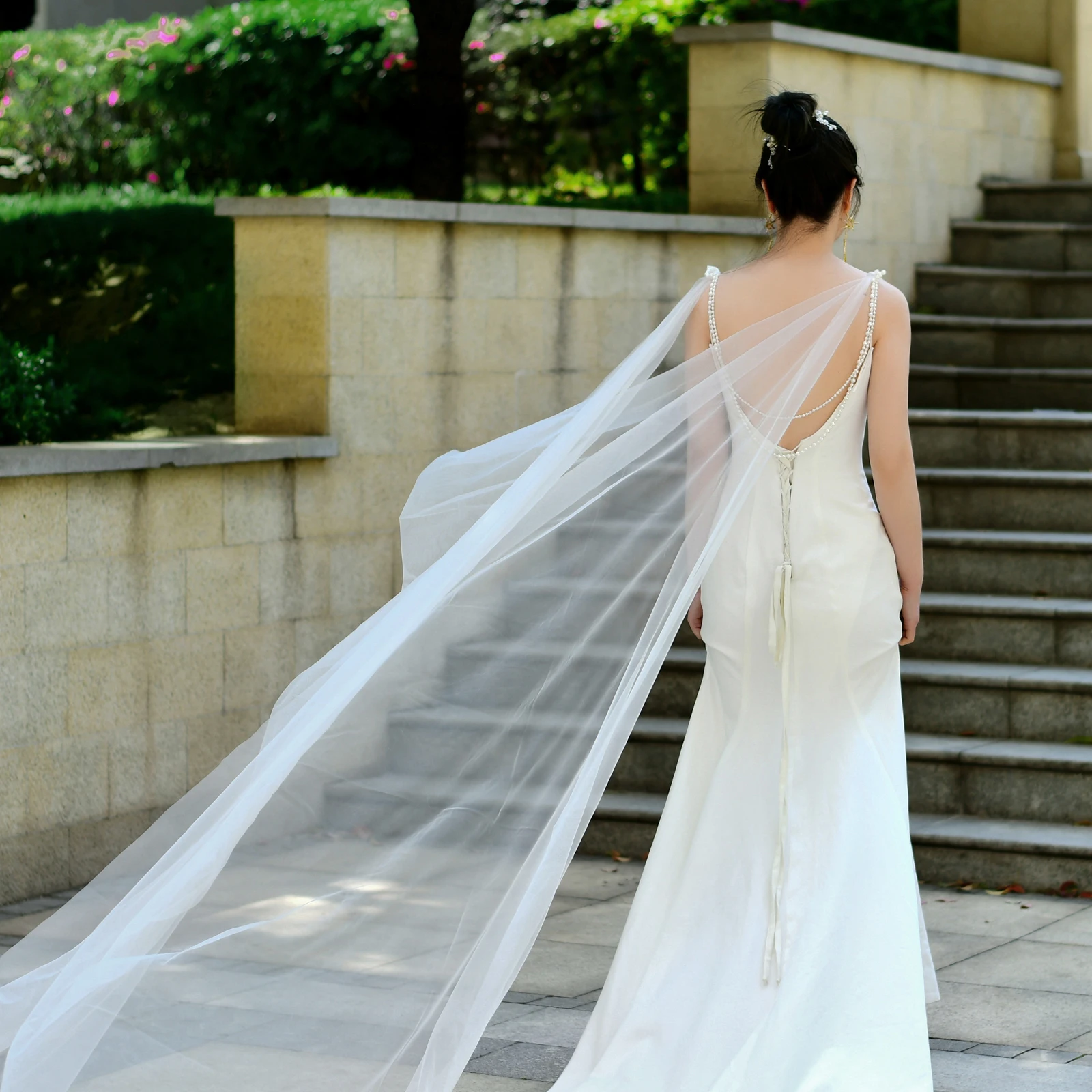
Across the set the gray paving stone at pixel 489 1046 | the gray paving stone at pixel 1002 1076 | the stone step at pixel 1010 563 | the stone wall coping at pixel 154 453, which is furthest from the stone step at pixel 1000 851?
the stone wall coping at pixel 154 453

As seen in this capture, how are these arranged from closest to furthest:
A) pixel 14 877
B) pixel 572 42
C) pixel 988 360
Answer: pixel 14 877 → pixel 988 360 → pixel 572 42

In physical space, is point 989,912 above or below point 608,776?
below

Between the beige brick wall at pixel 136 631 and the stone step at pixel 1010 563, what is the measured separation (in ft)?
7.77

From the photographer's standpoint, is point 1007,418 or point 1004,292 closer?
point 1007,418

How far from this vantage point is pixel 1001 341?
9.86m

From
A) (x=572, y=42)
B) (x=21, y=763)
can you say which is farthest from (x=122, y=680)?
(x=572, y=42)

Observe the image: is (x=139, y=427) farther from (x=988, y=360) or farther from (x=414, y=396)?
(x=988, y=360)

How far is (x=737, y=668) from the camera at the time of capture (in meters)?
4.33

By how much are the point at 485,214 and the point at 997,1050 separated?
4381 mm

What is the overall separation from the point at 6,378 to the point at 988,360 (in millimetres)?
5149

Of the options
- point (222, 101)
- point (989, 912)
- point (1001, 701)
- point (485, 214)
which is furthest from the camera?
point (222, 101)

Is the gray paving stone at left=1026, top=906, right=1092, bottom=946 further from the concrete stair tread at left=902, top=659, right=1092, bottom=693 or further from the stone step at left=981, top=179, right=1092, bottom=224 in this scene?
the stone step at left=981, top=179, right=1092, bottom=224

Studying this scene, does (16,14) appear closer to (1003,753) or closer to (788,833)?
(1003,753)

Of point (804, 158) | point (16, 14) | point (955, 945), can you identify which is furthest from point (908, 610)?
point (16, 14)
